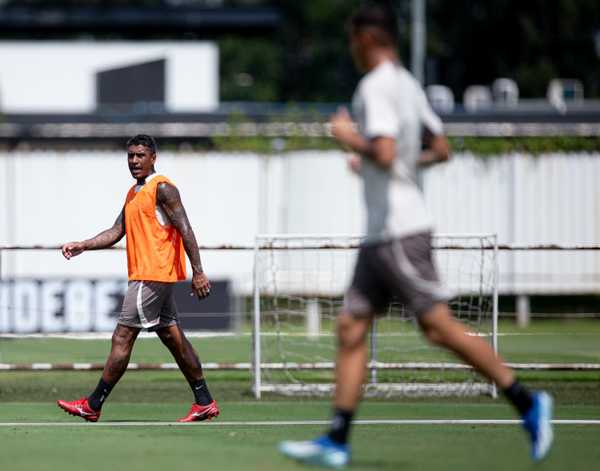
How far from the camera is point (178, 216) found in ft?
36.2

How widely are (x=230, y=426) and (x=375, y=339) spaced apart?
13.1ft

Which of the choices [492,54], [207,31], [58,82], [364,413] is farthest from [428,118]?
[492,54]

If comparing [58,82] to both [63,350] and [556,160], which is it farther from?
[63,350]

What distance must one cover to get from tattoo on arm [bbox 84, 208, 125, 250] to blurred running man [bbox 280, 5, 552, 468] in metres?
3.46

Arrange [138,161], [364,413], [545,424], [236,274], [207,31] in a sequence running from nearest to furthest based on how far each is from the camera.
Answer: [545,424] → [138,161] → [364,413] → [236,274] → [207,31]

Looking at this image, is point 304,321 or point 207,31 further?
point 207,31

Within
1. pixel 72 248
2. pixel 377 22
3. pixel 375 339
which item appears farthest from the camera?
pixel 375 339

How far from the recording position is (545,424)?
321 inches

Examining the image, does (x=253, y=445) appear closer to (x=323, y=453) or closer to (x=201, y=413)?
(x=323, y=453)

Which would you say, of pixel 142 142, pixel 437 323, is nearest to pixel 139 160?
pixel 142 142

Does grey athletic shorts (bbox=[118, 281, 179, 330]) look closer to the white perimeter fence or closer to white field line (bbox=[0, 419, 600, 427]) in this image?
white field line (bbox=[0, 419, 600, 427])

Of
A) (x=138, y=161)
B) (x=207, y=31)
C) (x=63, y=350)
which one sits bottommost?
(x=63, y=350)

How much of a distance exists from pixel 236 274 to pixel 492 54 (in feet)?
150

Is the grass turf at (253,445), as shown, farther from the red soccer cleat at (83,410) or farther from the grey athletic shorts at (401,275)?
the grey athletic shorts at (401,275)
